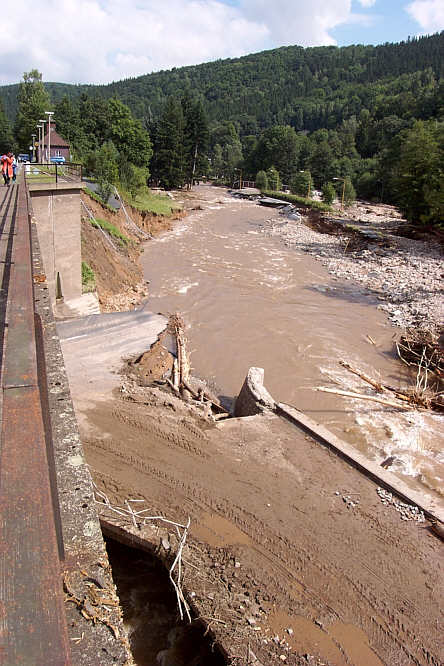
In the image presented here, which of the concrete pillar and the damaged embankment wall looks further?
the concrete pillar

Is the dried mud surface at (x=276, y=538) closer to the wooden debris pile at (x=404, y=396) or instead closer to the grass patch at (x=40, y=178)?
the wooden debris pile at (x=404, y=396)

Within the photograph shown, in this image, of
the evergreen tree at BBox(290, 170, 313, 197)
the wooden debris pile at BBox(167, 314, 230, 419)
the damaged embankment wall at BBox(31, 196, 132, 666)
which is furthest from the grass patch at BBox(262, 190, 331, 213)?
the damaged embankment wall at BBox(31, 196, 132, 666)

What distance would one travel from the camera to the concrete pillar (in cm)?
1545

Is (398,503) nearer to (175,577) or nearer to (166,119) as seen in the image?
(175,577)

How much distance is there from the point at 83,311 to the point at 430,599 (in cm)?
1253

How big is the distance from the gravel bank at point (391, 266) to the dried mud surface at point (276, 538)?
13.7 meters

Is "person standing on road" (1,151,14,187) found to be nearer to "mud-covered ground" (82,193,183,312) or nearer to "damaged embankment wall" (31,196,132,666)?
"mud-covered ground" (82,193,183,312)

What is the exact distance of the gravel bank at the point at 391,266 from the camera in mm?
23250

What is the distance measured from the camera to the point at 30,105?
5634cm

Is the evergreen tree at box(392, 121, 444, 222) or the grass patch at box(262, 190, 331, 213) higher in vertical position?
the evergreen tree at box(392, 121, 444, 222)

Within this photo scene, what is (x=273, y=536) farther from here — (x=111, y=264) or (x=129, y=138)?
(x=129, y=138)

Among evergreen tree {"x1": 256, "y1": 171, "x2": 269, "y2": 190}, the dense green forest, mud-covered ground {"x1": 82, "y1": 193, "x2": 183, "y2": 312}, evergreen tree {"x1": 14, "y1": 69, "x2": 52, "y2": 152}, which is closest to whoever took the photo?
mud-covered ground {"x1": 82, "y1": 193, "x2": 183, "y2": 312}

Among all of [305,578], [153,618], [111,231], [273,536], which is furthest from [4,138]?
[305,578]

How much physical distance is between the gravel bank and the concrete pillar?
45.8 ft
